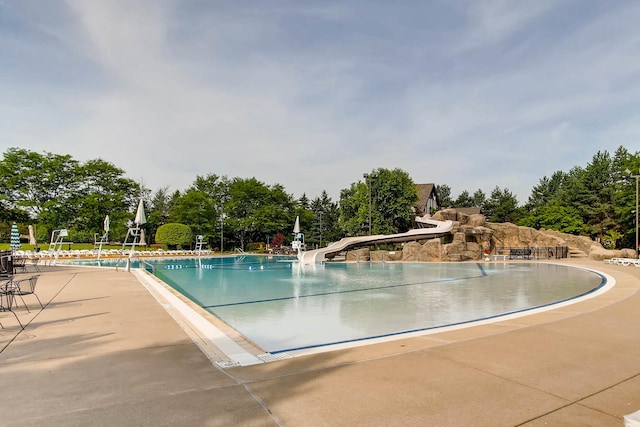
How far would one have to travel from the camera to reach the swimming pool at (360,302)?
7.00 metres

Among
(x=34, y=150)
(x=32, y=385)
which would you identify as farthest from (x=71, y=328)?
(x=34, y=150)

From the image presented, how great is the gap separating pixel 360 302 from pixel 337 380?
6.83m

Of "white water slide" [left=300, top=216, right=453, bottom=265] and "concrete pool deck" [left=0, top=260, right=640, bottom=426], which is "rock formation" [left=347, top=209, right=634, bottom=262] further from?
"concrete pool deck" [left=0, top=260, right=640, bottom=426]

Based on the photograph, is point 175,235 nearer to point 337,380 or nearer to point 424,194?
point 424,194

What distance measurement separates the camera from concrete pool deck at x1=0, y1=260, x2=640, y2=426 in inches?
108

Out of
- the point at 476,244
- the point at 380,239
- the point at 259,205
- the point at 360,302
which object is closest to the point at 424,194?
the point at 476,244

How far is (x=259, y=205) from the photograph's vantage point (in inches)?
1719

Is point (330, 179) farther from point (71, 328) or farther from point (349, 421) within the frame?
point (349, 421)

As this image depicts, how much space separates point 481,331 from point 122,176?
40669 mm

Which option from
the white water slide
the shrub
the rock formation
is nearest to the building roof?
the rock formation

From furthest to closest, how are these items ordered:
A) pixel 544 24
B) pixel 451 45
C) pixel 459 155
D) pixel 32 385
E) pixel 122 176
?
pixel 122 176 → pixel 459 155 → pixel 451 45 → pixel 544 24 → pixel 32 385

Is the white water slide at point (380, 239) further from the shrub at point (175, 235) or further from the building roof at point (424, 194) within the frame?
the shrub at point (175, 235)

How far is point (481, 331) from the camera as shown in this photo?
17.6ft

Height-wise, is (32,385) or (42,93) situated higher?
(42,93)
